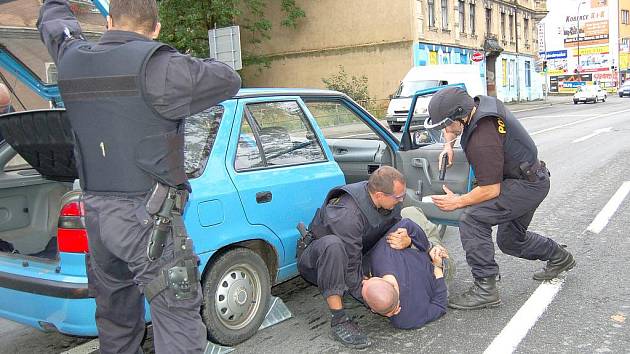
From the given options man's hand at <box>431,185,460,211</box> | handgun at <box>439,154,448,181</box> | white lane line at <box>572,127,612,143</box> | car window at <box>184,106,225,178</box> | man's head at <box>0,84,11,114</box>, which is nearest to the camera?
car window at <box>184,106,225,178</box>

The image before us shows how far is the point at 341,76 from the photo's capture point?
30.7 metres

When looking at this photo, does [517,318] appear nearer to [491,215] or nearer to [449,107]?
[491,215]

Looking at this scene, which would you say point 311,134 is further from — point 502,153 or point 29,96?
point 29,96

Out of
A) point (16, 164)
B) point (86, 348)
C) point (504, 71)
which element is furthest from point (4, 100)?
point (504, 71)

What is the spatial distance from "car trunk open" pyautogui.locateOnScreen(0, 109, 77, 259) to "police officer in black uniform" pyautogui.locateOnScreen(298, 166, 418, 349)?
167 cm

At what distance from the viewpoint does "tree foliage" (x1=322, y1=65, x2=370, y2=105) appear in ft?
92.4

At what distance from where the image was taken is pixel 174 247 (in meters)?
2.37

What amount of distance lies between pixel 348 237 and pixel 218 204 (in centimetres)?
87

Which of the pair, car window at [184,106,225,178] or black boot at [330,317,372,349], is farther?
black boot at [330,317,372,349]

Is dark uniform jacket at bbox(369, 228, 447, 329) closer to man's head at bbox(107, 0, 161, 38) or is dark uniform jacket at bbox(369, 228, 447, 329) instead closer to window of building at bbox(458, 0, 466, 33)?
man's head at bbox(107, 0, 161, 38)

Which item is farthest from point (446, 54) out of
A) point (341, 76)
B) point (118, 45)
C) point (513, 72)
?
point (118, 45)

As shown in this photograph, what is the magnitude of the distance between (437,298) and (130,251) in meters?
2.27

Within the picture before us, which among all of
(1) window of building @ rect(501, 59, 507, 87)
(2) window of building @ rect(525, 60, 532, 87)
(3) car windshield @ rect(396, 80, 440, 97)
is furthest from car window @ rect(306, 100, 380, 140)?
(2) window of building @ rect(525, 60, 532, 87)

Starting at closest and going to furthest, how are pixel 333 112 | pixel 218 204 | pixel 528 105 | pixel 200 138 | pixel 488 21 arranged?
1. pixel 218 204
2. pixel 200 138
3. pixel 333 112
4. pixel 528 105
5. pixel 488 21
